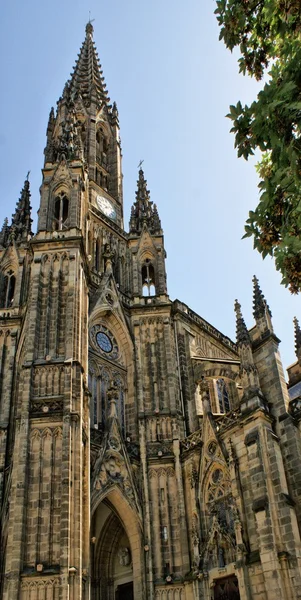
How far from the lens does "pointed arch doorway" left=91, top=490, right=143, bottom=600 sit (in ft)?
66.8

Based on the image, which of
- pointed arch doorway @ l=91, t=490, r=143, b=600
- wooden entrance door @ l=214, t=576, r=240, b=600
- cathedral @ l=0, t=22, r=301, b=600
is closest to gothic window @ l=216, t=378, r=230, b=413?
cathedral @ l=0, t=22, r=301, b=600

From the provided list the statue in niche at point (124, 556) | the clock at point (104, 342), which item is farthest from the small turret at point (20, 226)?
the statue in niche at point (124, 556)

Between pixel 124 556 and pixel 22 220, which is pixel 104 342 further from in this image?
pixel 22 220

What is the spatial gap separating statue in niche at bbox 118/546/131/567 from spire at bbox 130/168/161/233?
1493 cm

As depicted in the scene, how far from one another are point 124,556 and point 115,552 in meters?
0.66

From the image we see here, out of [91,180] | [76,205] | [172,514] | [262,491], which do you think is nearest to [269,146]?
[262,491]

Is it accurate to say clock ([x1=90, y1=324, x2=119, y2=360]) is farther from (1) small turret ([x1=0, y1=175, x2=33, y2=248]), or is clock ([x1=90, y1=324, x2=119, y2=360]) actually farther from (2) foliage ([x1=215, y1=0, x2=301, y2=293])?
(2) foliage ([x1=215, y1=0, x2=301, y2=293])

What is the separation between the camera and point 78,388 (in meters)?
19.6

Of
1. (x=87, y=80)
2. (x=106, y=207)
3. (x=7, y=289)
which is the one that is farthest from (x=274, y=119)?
(x=87, y=80)

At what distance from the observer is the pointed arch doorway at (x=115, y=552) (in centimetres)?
2036

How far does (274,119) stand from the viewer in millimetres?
7148

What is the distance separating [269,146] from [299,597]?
511 inches

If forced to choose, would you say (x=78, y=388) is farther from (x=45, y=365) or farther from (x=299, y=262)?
(x=299, y=262)

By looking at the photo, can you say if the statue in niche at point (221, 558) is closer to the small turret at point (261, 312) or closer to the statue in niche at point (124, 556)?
the statue in niche at point (124, 556)
